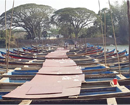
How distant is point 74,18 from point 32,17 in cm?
901

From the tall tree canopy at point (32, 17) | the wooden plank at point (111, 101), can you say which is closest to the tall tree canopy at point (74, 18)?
the tall tree canopy at point (32, 17)

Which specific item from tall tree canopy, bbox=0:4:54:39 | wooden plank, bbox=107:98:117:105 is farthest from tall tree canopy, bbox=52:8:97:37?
wooden plank, bbox=107:98:117:105

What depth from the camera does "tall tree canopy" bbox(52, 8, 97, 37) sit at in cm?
4216

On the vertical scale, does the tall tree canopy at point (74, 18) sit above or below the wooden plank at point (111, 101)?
above

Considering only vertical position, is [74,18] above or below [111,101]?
above

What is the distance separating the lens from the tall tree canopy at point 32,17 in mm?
41781

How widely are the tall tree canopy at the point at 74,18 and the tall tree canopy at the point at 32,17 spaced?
2.05 meters

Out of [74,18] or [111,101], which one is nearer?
[111,101]

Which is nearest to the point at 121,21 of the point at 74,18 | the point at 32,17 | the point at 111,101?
the point at 74,18

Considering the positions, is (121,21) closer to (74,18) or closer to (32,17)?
(74,18)

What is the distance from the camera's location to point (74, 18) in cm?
4300

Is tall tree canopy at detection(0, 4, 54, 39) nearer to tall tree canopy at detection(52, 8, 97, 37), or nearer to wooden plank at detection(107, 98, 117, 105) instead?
tall tree canopy at detection(52, 8, 97, 37)

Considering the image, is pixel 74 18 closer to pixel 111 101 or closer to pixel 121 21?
pixel 121 21

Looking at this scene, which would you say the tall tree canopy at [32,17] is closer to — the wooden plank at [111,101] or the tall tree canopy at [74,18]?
the tall tree canopy at [74,18]
